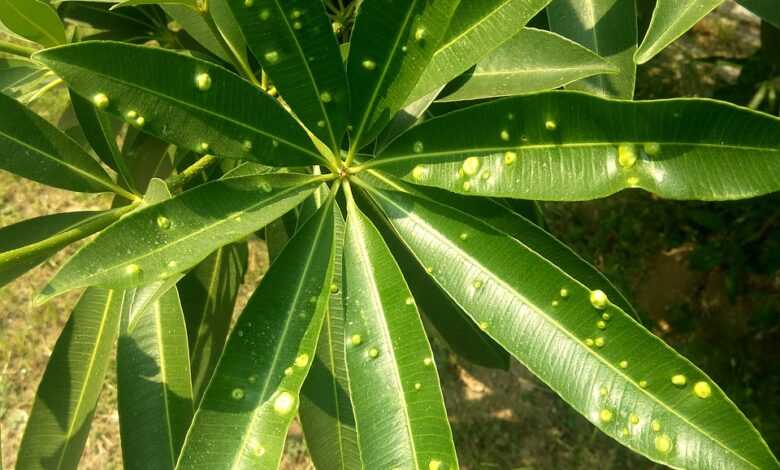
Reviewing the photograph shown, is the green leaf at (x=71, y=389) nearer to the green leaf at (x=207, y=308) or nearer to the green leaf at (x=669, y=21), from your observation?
the green leaf at (x=207, y=308)

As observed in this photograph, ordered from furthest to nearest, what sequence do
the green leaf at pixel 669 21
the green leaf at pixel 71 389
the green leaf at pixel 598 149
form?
1. the green leaf at pixel 71 389
2. the green leaf at pixel 669 21
3. the green leaf at pixel 598 149

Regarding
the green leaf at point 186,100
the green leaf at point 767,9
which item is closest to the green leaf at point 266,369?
the green leaf at point 186,100

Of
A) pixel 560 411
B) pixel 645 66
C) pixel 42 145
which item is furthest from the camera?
pixel 645 66

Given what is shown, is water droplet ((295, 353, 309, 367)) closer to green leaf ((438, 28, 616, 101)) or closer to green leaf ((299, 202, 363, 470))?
green leaf ((299, 202, 363, 470))

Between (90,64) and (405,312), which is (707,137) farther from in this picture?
(90,64)

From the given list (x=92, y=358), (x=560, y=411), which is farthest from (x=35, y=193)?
(x=560, y=411)

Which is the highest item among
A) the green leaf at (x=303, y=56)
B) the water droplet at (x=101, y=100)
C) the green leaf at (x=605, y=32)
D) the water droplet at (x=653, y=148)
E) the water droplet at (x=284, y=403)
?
the green leaf at (x=605, y=32)
